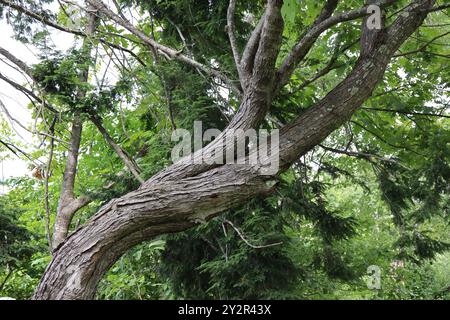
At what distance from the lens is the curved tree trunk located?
275 cm

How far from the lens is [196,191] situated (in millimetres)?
2871

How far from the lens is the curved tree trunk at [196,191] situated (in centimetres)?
275

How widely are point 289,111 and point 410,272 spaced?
22.0 ft

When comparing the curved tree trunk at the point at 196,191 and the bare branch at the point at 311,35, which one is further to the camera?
the bare branch at the point at 311,35

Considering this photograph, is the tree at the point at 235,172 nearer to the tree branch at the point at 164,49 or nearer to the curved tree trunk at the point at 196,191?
the curved tree trunk at the point at 196,191

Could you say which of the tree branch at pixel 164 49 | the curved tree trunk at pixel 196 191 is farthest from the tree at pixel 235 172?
the tree branch at pixel 164 49

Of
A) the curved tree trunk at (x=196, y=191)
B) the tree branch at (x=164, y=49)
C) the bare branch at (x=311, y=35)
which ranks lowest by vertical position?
the curved tree trunk at (x=196, y=191)

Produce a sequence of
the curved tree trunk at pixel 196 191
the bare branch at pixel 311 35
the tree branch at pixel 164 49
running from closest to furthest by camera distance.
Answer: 1. the curved tree trunk at pixel 196 191
2. the bare branch at pixel 311 35
3. the tree branch at pixel 164 49

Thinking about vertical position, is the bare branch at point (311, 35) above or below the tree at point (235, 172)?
above

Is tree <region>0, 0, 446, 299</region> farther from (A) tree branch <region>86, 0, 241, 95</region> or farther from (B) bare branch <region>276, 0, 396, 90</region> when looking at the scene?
(A) tree branch <region>86, 0, 241, 95</region>

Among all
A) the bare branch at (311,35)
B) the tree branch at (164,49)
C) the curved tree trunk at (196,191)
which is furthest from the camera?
the tree branch at (164,49)

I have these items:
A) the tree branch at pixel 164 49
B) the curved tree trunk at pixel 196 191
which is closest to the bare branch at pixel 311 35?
the curved tree trunk at pixel 196 191
